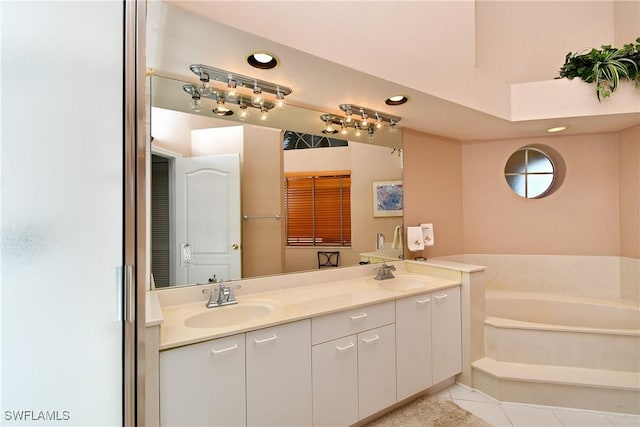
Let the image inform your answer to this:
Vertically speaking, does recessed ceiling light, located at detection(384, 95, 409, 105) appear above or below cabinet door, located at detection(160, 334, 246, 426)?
above

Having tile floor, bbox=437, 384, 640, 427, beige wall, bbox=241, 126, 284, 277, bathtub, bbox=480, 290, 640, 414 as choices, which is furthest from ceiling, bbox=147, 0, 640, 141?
tile floor, bbox=437, 384, 640, 427

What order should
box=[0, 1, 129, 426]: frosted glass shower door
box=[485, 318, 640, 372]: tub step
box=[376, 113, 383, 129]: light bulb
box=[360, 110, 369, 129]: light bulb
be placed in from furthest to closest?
box=[376, 113, 383, 129]: light bulb → box=[360, 110, 369, 129]: light bulb → box=[485, 318, 640, 372]: tub step → box=[0, 1, 129, 426]: frosted glass shower door

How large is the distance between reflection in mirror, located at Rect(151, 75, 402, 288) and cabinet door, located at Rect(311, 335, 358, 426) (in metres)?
0.68

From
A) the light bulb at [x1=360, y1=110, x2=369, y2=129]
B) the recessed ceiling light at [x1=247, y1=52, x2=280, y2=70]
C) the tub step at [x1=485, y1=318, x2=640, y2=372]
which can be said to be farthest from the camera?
the light bulb at [x1=360, y1=110, x2=369, y2=129]

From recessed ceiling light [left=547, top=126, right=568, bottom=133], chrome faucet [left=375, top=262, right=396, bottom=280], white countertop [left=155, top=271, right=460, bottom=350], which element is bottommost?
white countertop [left=155, top=271, right=460, bottom=350]

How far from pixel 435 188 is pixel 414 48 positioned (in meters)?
1.58

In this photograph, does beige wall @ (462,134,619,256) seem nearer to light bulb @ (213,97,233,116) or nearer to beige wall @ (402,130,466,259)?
beige wall @ (402,130,466,259)

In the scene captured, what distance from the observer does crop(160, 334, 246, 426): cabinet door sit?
3.94ft

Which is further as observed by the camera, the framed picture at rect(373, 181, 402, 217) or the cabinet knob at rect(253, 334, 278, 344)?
the framed picture at rect(373, 181, 402, 217)

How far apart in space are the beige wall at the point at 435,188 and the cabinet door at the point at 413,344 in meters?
0.85

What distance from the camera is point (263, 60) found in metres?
1.53

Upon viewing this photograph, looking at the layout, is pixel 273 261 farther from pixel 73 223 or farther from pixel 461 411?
pixel 461 411

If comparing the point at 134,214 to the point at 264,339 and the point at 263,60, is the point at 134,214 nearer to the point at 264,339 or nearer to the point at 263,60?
the point at 264,339

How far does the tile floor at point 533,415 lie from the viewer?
76.5 inches
